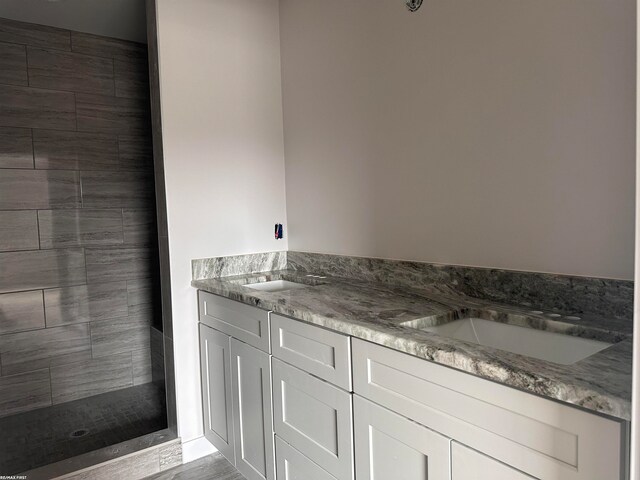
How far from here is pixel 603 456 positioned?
0.81m

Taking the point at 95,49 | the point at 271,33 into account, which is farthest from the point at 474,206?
the point at 95,49

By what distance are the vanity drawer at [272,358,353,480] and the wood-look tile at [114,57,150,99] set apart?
241cm

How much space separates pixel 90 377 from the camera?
10.2 ft

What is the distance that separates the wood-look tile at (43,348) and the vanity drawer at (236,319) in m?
1.29

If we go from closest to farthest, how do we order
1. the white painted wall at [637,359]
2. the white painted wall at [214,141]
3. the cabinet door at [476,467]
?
1. the white painted wall at [637,359]
2. the cabinet door at [476,467]
3. the white painted wall at [214,141]

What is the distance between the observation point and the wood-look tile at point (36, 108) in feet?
9.11

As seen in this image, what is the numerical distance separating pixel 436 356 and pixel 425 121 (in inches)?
42.7

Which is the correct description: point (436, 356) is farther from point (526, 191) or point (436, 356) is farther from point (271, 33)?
point (271, 33)

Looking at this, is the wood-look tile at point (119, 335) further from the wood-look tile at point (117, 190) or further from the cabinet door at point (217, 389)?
the cabinet door at point (217, 389)

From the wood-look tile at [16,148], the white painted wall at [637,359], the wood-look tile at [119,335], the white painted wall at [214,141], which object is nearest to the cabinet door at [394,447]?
the white painted wall at [637,359]

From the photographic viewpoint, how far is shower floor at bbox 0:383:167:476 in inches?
92.7

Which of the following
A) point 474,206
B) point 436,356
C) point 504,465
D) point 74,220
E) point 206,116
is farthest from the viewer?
point 74,220

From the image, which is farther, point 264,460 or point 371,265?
point 371,265

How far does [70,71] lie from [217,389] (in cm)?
230
